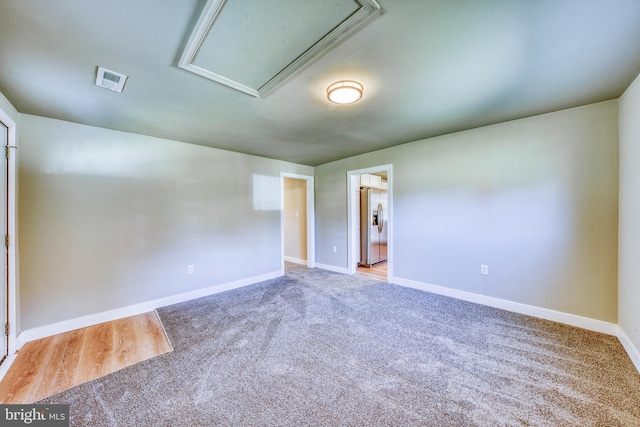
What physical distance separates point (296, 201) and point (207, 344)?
402cm

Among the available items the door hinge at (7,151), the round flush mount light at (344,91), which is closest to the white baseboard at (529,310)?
the round flush mount light at (344,91)

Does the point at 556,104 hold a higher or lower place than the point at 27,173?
higher

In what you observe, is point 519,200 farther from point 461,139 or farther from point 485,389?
point 485,389

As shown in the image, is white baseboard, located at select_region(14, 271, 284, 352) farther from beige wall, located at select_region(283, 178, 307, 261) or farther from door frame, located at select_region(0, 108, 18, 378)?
beige wall, located at select_region(283, 178, 307, 261)

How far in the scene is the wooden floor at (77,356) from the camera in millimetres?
1751

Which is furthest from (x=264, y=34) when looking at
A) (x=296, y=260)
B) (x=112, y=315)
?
(x=296, y=260)

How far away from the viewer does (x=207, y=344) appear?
2.28 meters

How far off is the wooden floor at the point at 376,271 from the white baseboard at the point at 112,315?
2.40 m

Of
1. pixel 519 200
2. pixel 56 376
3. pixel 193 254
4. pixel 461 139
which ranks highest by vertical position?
pixel 461 139

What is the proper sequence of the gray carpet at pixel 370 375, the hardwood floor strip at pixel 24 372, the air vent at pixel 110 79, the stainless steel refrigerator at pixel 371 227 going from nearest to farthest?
the gray carpet at pixel 370 375 → the hardwood floor strip at pixel 24 372 → the air vent at pixel 110 79 → the stainless steel refrigerator at pixel 371 227

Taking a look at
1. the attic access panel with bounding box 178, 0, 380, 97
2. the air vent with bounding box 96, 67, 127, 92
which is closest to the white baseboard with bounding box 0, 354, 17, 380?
the air vent with bounding box 96, 67, 127, 92

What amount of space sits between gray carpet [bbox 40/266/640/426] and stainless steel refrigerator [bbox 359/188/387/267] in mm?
2433

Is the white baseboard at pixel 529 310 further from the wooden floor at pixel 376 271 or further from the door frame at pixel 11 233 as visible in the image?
the door frame at pixel 11 233

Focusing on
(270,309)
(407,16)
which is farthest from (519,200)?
(270,309)
